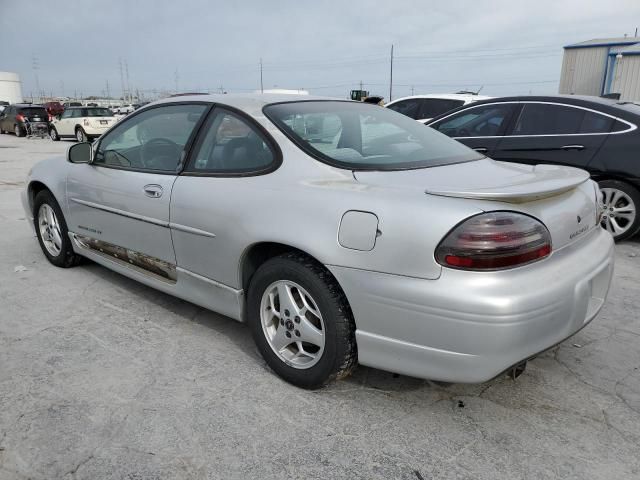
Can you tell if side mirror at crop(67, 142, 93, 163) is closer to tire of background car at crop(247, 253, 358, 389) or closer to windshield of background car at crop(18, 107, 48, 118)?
tire of background car at crop(247, 253, 358, 389)

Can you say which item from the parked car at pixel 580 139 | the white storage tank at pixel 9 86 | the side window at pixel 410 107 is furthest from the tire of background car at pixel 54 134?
the white storage tank at pixel 9 86

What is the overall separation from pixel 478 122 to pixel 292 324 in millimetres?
4128

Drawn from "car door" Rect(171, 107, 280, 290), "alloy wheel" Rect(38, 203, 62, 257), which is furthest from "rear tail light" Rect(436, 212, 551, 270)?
"alloy wheel" Rect(38, 203, 62, 257)

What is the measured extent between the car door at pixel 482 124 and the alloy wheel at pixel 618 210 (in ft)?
3.90

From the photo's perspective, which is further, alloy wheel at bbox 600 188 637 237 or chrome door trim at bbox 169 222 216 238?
alloy wheel at bbox 600 188 637 237

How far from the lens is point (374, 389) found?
8.48 feet

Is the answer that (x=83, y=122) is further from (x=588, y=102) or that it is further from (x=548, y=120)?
(x=588, y=102)

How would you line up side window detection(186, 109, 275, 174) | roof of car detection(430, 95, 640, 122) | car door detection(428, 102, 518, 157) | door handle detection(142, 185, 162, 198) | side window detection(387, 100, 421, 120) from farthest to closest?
side window detection(387, 100, 421, 120), car door detection(428, 102, 518, 157), roof of car detection(430, 95, 640, 122), door handle detection(142, 185, 162, 198), side window detection(186, 109, 275, 174)

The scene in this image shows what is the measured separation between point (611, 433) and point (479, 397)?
0.57 m

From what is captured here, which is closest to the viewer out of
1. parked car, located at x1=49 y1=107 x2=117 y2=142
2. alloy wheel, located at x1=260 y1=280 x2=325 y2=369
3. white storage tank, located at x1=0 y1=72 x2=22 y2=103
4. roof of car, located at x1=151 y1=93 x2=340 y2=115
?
alloy wheel, located at x1=260 y1=280 x2=325 y2=369

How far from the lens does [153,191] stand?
3.12 metres

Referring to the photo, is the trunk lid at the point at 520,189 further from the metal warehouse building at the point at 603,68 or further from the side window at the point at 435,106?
the metal warehouse building at the point at 603,68

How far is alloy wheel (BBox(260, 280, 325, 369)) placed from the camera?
2.45 meters

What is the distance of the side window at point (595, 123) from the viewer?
197 inches
